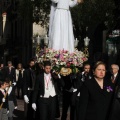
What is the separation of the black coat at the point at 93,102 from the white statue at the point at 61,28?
23.5ft

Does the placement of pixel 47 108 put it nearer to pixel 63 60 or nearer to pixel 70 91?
pixel 70 91

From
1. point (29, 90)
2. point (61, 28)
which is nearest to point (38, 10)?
point (61, 28)

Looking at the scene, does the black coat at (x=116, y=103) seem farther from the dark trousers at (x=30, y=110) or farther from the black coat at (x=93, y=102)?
the dark trousers at (x=30, y=110)

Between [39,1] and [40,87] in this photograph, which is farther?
[39,1]

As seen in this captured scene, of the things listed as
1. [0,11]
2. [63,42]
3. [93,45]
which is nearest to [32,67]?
[63,42]

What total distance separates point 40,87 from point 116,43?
2136 centimetres

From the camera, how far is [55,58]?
48.1 feet

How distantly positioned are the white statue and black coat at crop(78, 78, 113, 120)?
7.15 meters

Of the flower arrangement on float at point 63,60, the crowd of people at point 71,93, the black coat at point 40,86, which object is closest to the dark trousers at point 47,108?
the crowd of people at point 71,93

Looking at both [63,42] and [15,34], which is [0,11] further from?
[63,42]

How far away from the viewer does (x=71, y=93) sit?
557 inches

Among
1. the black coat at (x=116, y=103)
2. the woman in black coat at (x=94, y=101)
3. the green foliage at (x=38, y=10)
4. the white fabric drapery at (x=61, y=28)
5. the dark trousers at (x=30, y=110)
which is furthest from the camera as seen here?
the green foliage at (x=38, y=10)

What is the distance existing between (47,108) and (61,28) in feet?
10.7

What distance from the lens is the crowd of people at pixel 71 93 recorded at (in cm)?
836
